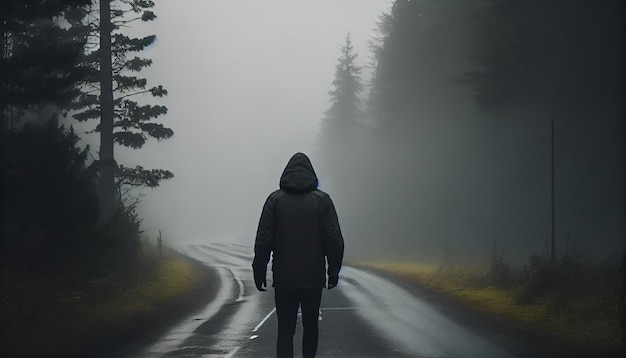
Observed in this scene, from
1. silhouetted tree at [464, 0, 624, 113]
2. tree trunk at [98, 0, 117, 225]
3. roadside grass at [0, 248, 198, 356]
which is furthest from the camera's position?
silhouetted tree at [464, 0, 624, 113]

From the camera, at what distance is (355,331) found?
41.4 feet

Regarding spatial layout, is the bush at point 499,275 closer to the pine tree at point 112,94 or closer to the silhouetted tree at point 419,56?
the pine tree at point 112,94

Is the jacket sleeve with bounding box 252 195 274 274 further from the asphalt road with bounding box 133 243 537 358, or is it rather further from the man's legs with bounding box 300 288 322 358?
the asphalt road with bounding box 133 243 537 358

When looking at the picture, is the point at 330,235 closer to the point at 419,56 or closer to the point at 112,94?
the point at 112,94

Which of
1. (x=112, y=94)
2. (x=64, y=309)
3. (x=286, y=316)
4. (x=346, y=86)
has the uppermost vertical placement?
(x=346, y=86)

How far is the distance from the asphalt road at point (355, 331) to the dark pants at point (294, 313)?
344 cm

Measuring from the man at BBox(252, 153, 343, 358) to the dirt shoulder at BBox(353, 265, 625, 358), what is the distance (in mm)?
4744

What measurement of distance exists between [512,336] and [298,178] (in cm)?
718

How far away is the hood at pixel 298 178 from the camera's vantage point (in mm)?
6410

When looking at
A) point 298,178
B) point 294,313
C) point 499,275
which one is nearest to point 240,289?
point 499,275

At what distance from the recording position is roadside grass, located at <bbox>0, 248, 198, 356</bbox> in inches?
425

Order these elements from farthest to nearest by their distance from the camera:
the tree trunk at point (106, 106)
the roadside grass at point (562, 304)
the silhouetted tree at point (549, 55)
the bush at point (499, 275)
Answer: the silhouetted tree at point (549, 55), the tree trunk at point (106, 106), the bush at point (499, 275), the roadside grass at point (562, 304)

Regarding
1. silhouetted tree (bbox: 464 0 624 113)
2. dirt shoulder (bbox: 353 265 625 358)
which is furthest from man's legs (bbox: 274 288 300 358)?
silhouetted tree (bbox: 464 0 624 113)

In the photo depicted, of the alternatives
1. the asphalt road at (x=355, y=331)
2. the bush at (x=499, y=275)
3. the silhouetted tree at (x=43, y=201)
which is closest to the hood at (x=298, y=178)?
the asphalt road at (x=355, y=331)
